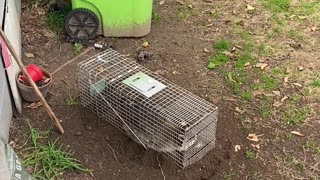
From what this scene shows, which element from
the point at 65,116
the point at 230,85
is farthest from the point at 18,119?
the point at 230,85

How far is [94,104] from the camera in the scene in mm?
3771

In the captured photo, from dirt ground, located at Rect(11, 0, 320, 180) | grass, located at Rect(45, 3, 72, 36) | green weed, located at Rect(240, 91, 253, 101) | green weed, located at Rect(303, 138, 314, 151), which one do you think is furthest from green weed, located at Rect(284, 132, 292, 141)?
grass, located at Rect(45, 3, 72, 36)

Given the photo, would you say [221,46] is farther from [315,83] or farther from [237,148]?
[237,148]

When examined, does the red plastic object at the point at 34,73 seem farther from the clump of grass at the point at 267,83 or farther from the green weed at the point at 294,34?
the green weed at the point at 294,34

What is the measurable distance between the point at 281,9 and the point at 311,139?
6.40 ft

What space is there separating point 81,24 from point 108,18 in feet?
0.77

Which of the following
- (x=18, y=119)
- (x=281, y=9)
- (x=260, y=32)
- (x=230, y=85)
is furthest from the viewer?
(x=281, y=9)

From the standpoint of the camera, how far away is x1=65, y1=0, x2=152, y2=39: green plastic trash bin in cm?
448

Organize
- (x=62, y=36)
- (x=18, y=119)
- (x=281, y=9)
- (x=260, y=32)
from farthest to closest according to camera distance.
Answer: (x=281, y=9)
(x=260, y=32)
(x=62, y=36)
(x=18, y=119)

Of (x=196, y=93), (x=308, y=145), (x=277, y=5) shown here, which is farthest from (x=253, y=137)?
(x=277, y=5)

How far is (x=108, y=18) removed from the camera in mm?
4574

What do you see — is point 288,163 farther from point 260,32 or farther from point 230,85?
point 260,32

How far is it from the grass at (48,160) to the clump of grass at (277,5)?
2804mm

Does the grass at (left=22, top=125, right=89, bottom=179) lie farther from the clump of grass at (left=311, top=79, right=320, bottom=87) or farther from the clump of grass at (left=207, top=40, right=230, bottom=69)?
the clump of grass at (left=311, top=79, right=320, bottom=87)
